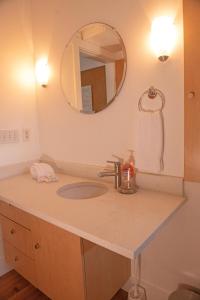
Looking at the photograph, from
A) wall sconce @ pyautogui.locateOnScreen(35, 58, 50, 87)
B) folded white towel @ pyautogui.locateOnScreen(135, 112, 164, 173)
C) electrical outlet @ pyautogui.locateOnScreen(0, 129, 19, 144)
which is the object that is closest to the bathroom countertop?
folded white towel @ pyautogui.locateOnScreen(135, 112, 164, 173)

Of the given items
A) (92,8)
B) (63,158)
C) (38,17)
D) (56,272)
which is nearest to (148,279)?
(56,272)

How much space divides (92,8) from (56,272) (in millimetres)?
1733

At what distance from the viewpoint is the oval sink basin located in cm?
157

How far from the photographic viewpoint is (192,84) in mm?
1148

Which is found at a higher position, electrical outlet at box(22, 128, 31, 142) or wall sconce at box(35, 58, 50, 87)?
wall sconce at box(35, 58, 50, 87)

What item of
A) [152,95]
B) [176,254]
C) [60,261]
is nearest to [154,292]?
[176,254]

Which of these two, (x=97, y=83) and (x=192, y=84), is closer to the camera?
(x=192, y=84)

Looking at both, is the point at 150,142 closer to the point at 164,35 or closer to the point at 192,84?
the point at 192,84

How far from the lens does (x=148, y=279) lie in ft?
4.85

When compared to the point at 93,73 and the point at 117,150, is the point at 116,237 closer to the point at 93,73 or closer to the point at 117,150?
the point at 117,150

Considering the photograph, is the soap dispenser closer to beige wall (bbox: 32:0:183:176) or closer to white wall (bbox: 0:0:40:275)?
beige wall (bbox: 32:0:183:176)

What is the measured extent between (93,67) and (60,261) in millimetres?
1273

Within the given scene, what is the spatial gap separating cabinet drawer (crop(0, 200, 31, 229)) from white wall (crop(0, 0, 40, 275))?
0.31m

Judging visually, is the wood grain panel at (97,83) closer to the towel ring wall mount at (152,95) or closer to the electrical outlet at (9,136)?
the towel ring wall mount at (152,95)
